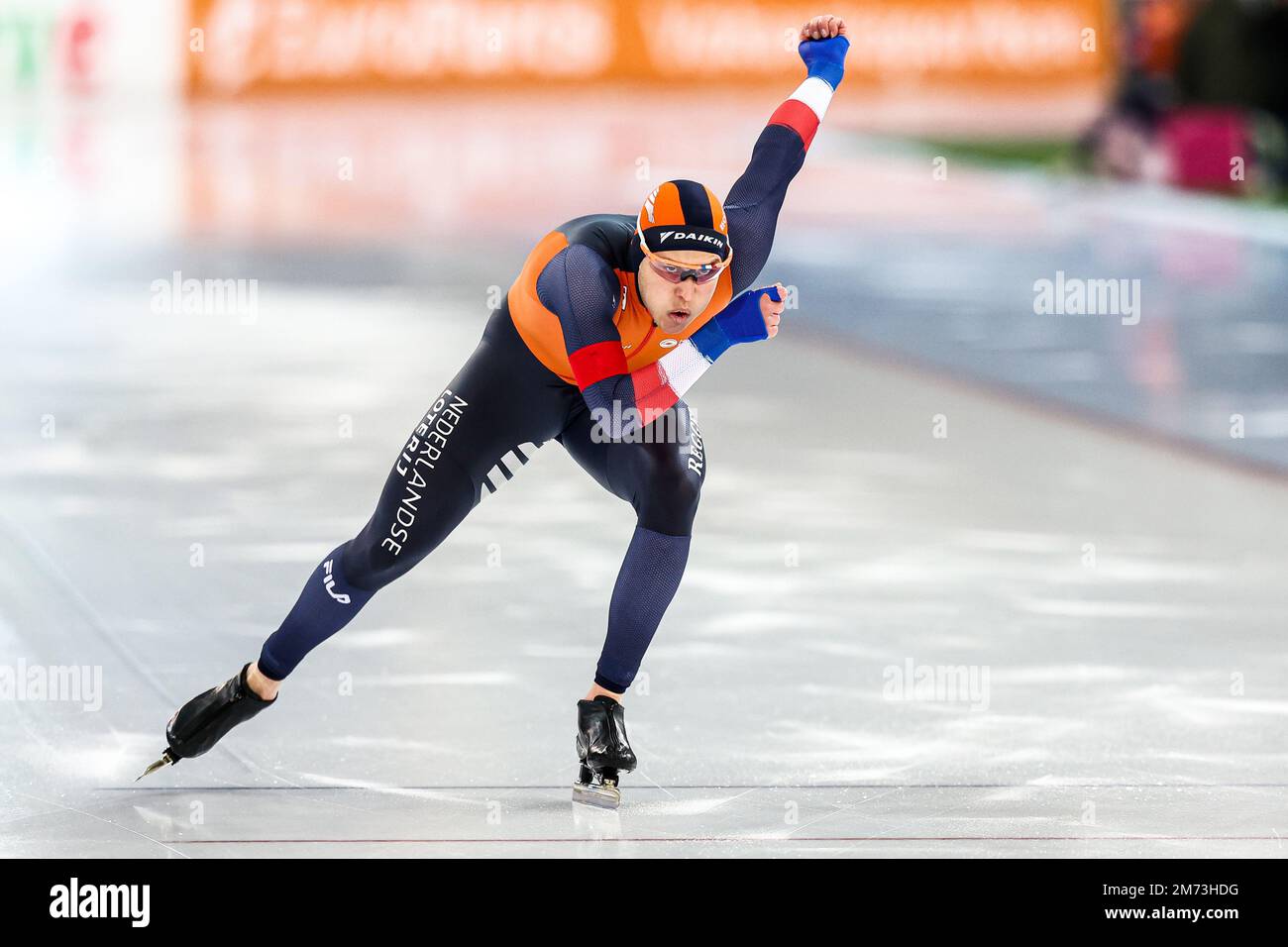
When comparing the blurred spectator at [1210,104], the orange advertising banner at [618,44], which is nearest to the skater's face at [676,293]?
the blurred spectator at [1210,104]

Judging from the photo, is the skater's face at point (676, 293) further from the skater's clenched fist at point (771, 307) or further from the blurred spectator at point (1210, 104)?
the blurred spectator at point (1210, 104)

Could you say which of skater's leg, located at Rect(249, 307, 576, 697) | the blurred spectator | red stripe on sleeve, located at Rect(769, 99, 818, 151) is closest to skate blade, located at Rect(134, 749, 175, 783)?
skater's leg, located at Rect(249, 307, 576, 697)

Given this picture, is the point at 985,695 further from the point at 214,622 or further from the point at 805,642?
the point at 214,622

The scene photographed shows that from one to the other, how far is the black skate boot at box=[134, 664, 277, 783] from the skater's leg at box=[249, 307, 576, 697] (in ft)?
0.16

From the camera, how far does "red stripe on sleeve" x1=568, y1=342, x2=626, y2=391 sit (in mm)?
4020

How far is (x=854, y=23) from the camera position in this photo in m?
25.8

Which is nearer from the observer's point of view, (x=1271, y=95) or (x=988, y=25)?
(x=1271, y=95)

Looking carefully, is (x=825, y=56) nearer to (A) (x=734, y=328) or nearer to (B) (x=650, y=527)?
(A) (x=734, y=328)

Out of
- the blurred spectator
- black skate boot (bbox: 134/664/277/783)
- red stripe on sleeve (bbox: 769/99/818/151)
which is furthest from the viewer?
the blurred spectator

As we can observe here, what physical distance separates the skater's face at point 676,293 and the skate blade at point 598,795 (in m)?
1.01

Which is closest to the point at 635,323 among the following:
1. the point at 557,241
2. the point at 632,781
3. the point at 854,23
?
the point at 557,241

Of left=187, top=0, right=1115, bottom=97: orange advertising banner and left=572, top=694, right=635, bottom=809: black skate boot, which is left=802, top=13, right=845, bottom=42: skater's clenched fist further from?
left=187, top=0, right=1115, bottom=97: orange advertising banner

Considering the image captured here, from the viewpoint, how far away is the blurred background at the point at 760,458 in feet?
15.5
